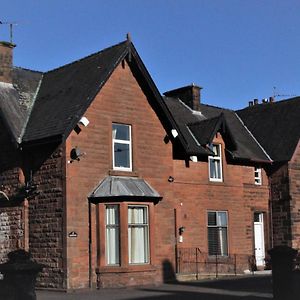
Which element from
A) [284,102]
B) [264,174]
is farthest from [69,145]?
[284,102]

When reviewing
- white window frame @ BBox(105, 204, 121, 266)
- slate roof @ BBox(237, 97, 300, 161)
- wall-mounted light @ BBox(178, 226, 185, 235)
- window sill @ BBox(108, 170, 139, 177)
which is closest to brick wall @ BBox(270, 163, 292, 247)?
slate roof @ BBox(237, 97, 300, 161)

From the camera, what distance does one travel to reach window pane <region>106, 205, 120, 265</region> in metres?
20.4

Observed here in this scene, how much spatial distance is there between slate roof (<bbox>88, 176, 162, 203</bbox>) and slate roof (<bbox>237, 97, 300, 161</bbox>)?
983 cm

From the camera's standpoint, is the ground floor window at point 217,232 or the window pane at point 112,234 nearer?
the window pane at point 112,234

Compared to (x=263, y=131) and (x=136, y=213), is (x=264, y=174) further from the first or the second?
(x=136, y=213)

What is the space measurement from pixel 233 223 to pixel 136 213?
7.35m

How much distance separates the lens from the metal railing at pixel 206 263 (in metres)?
24.4

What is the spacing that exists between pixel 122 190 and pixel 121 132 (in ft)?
7.80

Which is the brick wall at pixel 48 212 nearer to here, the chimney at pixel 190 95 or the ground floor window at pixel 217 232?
the ground floor window at pixel 217 232

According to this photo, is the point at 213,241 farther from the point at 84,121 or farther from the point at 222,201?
the point at 84,121

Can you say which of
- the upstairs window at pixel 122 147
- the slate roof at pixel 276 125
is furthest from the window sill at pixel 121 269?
the slate roof at pixel 276 125

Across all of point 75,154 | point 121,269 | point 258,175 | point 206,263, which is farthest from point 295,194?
point 75,154

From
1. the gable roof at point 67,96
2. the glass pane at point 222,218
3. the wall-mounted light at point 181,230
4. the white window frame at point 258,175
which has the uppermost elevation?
the gable roof at point 67,96

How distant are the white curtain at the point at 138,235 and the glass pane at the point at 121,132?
2.60 m
